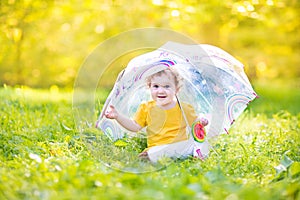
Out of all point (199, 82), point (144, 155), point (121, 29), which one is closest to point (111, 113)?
point (144, 155)

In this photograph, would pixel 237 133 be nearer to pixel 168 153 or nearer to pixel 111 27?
pixel 168 153

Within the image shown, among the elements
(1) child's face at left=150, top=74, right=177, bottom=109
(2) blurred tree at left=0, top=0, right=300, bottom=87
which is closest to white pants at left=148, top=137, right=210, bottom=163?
(1) child's face at left=150, top=74, right=177, bottom=109

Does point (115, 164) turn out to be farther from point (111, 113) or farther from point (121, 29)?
point (121, 29)

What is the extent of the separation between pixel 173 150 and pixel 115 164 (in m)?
0.47

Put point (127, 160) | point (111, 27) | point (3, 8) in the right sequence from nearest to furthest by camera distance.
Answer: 1. point (127, 160)
2. point (3, 8)
3. point (111, 27)

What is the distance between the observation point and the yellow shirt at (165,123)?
118 inches

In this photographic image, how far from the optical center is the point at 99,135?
9.77ft

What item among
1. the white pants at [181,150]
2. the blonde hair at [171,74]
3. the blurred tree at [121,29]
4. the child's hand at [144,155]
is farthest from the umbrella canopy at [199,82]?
the blurred tree at [121,29]

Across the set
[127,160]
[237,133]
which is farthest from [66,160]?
[237,133]

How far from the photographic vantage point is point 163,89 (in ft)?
9.72

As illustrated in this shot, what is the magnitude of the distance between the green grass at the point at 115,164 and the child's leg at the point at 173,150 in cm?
8

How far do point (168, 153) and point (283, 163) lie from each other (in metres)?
0.69

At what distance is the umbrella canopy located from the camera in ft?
9.70

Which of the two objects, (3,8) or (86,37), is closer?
(3,8)
